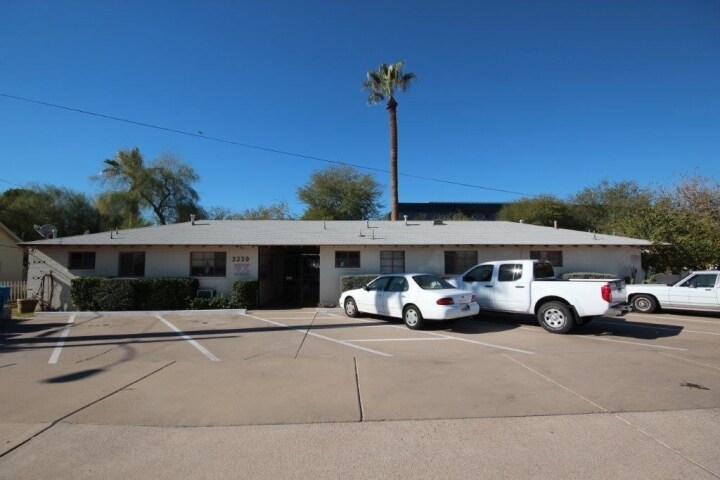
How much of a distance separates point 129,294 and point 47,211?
2696cm

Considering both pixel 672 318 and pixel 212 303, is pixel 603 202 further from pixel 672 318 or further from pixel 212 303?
pixel 212 303

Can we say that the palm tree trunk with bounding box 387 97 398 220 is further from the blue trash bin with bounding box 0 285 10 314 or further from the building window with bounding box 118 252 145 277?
the blue trash bin with bounding box 0 285 10 314

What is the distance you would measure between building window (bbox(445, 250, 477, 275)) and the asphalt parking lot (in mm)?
8385

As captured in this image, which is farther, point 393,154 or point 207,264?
point 393,154

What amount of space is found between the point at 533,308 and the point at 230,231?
13643mm

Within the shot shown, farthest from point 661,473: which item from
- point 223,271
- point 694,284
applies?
point 223,271

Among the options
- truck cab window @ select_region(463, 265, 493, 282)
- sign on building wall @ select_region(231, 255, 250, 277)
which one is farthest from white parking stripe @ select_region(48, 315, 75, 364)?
truck cab window @ select_region(463, 265, 493, 282)

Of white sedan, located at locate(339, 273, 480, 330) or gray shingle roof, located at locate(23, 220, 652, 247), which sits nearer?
white sedan, located at locate(339, 273, 480, 330)

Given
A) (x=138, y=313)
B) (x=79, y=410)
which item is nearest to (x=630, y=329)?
(x=79, y=410)

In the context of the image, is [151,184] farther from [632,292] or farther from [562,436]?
[562,436]

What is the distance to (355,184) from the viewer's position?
40125mm

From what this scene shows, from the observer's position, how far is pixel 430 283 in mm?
11234

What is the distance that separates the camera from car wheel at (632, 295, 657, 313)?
13805mm

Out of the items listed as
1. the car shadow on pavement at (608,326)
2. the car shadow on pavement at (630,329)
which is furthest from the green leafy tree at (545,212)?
the car shadow on pavement at (630,329)
